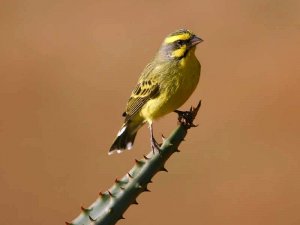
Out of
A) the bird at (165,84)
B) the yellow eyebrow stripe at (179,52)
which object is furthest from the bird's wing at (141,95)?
the yellow eyebrow stripe at (179,52)

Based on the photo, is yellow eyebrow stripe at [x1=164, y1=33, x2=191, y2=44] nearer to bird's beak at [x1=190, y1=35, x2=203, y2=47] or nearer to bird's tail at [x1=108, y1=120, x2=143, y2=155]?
bird's beak at [x1=190, y1=35, x2=203, y2=47]

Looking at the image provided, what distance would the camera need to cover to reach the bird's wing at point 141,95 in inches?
268

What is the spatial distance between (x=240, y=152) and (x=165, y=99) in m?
8.52

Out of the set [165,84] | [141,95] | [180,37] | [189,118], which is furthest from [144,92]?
[189,118]

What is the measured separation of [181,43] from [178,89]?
0.44 meters

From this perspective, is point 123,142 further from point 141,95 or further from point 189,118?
point 189,118

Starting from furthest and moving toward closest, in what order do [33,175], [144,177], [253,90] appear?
[253,90] < [33,175] < [144,177]

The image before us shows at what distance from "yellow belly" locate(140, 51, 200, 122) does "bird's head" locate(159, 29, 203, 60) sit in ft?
0.24

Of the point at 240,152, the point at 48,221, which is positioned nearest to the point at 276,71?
the point at 240,152

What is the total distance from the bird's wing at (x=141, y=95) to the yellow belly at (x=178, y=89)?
66 mm

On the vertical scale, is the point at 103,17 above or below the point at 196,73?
above

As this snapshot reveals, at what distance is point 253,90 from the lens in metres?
17.9

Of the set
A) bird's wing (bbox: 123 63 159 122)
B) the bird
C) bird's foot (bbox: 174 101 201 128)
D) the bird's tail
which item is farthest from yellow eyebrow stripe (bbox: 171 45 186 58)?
bird's foot (bbox: 174 101 201 128)

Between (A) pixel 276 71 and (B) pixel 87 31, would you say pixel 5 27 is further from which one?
(A) pixel 276 71
